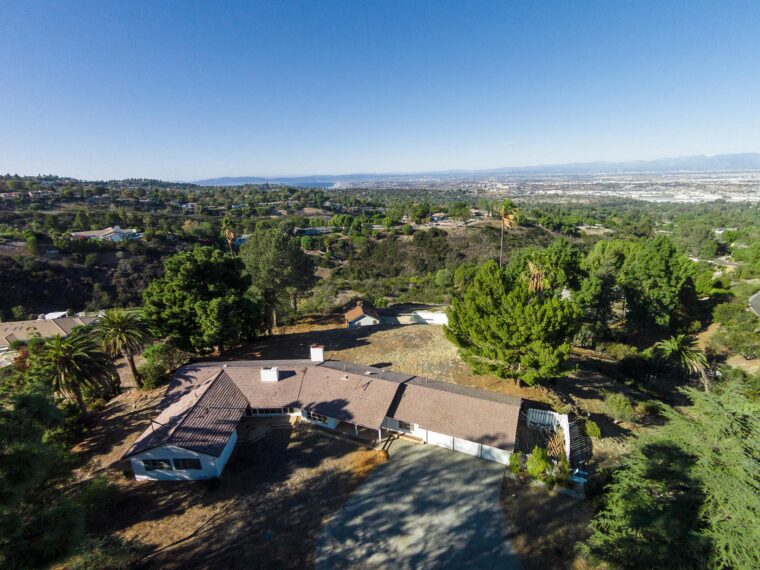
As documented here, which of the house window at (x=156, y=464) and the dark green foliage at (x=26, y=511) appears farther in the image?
the house window at (x=156, y=464)

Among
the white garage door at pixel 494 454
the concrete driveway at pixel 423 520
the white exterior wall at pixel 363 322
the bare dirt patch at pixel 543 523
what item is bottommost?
the bare dirt patch at pixel 543 523

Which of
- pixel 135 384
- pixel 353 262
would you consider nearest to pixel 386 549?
pixel 135 384

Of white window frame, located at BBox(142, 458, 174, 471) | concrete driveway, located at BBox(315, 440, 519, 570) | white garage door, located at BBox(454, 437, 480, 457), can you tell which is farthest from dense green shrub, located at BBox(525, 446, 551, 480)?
white window frame, located at BBox(142, 458, 174, 471)

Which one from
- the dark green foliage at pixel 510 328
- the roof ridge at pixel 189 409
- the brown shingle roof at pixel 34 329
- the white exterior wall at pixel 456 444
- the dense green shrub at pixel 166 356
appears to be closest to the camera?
the roof ridge at pixel 189 409

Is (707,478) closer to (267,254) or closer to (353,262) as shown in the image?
(267,254)

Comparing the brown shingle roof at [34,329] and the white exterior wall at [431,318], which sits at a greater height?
the brown shingle roof at [34,329]

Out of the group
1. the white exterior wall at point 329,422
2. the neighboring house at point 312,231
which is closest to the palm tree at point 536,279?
the white exterior wall at point 329,422

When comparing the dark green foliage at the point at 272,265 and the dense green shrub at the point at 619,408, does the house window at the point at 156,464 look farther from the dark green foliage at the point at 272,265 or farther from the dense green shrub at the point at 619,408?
the dense green shrub at the point at 619,408

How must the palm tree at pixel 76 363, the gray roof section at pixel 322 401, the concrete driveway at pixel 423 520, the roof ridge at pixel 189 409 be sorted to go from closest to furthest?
the concrete driveway at pixel 423 520
the roof ridge at pixel 189 409
the gray roof section at pixel 322 401
the palm tree at pixel 76 363
